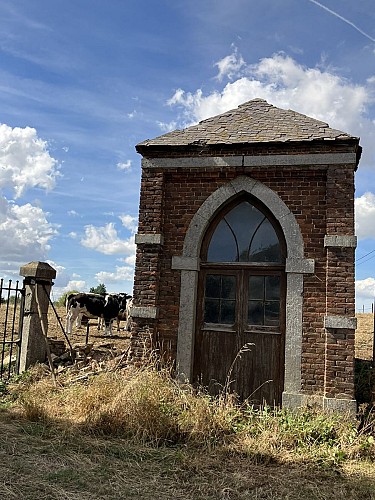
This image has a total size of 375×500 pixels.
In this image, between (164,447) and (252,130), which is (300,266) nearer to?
(252,130)

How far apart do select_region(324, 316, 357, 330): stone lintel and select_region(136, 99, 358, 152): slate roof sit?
295cm

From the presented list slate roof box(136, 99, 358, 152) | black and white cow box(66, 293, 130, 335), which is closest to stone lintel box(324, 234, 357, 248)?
slate roof box(136, 99, 358, 152)

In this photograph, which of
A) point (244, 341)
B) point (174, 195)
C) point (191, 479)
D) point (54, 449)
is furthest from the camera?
point (174, 195)

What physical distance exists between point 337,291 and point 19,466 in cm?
524

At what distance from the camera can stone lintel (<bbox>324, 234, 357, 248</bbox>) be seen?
7.87 metres

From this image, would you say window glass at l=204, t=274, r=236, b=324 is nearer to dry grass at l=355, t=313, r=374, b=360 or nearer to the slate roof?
the slate roof

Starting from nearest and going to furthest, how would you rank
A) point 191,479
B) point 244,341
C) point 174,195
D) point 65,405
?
point 191,479, point 65,405, point 244,341, point 174,195

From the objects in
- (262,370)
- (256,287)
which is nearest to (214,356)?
(262,370)

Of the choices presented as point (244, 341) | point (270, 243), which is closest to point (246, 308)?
point (244, 341)

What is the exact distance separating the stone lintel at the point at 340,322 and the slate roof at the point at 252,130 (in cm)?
295

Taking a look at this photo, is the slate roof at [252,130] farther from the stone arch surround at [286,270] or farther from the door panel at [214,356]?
the door panel at [214,356]

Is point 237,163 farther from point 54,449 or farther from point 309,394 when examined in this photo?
→ point 54,449

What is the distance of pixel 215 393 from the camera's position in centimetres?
838

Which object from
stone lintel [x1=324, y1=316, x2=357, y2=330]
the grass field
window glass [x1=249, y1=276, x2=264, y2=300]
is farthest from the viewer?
window glass [x1=249, y1=276, x2=264, y2=300]
